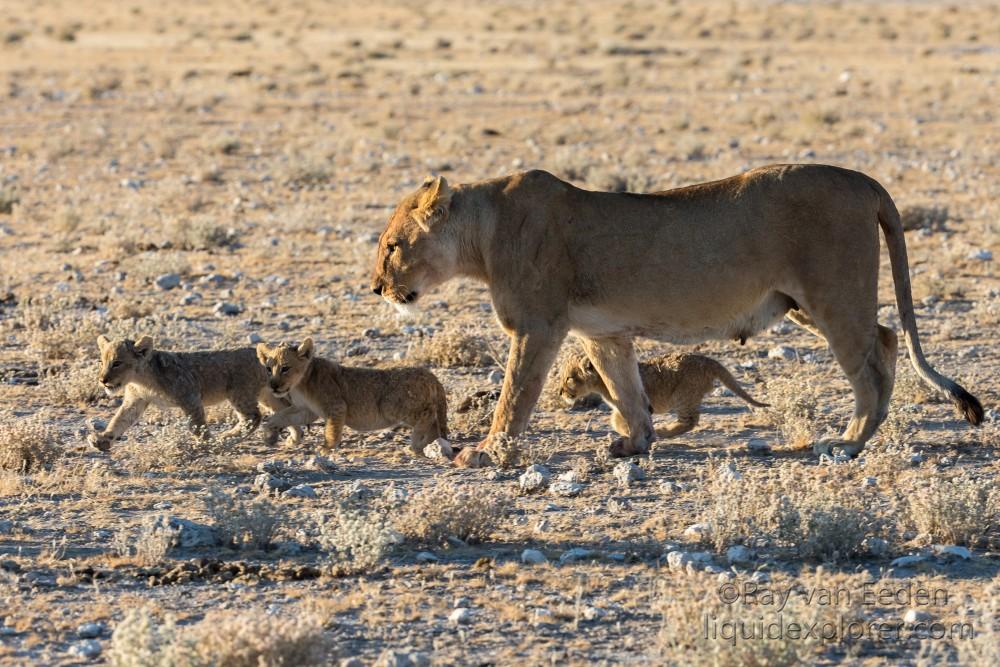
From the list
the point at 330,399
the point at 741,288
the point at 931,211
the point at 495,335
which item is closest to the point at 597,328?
the point at 741,288

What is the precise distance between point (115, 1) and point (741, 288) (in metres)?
71.0

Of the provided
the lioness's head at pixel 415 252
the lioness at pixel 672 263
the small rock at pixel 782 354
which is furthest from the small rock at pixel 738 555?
the small rock at pixel 782 354

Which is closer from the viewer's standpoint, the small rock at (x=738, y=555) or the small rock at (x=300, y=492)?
the small rock at (x=738, y=555)

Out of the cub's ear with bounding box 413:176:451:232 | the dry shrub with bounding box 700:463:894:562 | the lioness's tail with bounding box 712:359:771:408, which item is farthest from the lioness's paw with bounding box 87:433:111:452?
the lioness's tail with bounding box 712:359:771:408

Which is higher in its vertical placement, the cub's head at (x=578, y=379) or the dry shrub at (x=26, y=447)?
the cub's head at (x=578, y=379)

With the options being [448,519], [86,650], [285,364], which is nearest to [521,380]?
[448,519]

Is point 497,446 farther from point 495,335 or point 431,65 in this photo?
point 431,65

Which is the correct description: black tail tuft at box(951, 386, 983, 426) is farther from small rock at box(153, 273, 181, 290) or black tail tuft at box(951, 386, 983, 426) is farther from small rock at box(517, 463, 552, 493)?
small rock at box(153, 273, 181, 290)

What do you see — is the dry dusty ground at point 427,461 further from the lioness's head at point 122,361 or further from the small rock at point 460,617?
the lioness's head at point 122,361

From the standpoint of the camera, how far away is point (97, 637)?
268 inches

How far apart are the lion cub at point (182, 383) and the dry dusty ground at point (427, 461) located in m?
0.25

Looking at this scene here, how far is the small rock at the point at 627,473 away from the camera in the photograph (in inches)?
364

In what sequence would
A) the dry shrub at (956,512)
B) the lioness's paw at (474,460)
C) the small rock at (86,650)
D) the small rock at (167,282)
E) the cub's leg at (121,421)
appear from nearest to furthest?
the small rock at (86,650) → the dry shrub at (956,512) → the lioness's paw at (474,460) → the cub's leg at (121,421) → the small rock at (167,282)

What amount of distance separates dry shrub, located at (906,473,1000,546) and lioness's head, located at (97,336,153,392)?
5.13m
